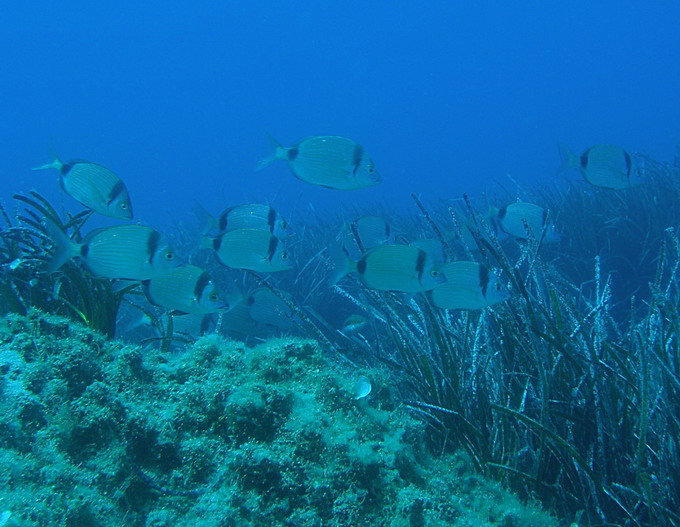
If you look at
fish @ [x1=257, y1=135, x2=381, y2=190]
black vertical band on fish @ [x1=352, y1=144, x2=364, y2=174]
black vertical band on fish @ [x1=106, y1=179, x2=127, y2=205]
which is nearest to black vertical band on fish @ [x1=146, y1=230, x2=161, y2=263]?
black vertical band on fish @ [x1=106, y1=179, x2=127, y2=205]

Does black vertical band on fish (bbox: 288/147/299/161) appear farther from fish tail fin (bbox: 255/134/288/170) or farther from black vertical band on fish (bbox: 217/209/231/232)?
black vertical band on fish (bbox: 217/209/231/232)

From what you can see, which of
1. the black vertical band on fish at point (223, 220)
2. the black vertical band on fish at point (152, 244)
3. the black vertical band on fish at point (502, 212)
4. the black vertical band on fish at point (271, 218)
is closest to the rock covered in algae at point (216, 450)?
the black vertical band on fish at point (152, 244)

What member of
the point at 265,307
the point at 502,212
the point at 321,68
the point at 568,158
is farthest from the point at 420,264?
the point at 321,68

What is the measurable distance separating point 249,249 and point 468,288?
77.0 inches

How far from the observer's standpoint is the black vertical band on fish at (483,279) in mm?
2816

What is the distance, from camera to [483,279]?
283 centimetres

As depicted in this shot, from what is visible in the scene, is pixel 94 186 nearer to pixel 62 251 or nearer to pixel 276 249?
pixel 62 251

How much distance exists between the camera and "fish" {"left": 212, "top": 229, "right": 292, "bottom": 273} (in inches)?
149

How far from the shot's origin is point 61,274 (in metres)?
3.18

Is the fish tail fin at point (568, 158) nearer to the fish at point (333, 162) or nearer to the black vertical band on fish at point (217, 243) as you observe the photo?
the fish at point (333, 162)

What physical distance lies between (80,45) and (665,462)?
188 m

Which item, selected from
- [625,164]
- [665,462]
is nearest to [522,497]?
[665,462]

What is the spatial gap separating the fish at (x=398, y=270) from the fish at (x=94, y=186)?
2258 mm

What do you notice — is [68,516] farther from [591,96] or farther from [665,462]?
[591,96]
